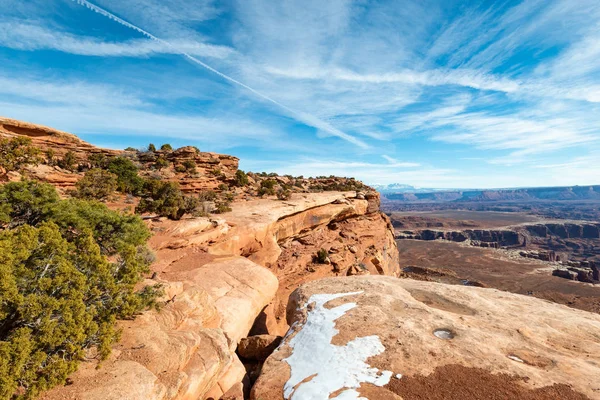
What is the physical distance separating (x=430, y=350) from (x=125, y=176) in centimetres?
3160

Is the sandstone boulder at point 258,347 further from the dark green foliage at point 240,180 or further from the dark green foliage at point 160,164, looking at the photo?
the dark green foliage at point 160,164

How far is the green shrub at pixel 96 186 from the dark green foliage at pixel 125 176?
85.0 inches

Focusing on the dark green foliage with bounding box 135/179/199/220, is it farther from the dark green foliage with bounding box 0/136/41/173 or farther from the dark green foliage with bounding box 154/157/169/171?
the dark green foliage with bounding box 154/157/169/171

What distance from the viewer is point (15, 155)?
20.6m

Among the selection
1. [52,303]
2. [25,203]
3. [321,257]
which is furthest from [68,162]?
[52,303]

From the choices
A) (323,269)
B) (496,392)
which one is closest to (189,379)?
(496,392)

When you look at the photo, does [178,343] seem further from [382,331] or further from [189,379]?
[382,331]

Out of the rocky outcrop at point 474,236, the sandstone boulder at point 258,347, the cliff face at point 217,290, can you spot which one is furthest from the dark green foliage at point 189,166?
the rocky outcrop at point 474,236

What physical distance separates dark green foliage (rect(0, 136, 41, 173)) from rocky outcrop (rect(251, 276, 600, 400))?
22874 millimetres

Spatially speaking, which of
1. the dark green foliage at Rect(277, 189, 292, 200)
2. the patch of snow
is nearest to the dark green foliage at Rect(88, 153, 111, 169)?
the dark green foliage at Rect(277, 189, 292, 200)

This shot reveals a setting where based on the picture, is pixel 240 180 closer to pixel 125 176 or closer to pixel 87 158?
pixel 125 176

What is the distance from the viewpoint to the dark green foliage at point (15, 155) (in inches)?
793

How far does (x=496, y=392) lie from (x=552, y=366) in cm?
302

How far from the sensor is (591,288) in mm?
58656
